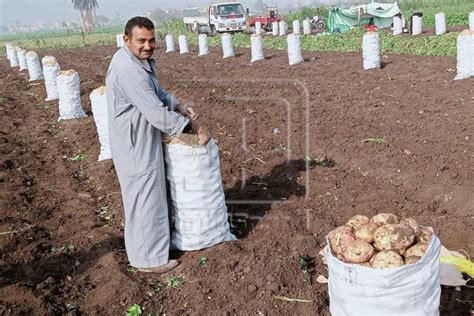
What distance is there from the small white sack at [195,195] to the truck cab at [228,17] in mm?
26347

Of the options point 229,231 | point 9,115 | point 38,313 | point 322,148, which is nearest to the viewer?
point 38,313

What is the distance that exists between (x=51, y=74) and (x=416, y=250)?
1054 cm

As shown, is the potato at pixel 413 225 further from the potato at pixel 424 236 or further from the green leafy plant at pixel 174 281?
the green leafy plant at pixel 174 281

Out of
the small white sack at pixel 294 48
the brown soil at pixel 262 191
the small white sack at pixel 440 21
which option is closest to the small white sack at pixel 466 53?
the brown soil at pixel 262 191

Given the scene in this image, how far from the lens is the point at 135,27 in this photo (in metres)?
3.51

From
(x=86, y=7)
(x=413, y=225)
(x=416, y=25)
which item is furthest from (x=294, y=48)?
(x=86, y=7)

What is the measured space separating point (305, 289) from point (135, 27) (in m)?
2.21

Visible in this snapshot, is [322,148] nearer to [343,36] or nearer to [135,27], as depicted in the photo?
[135,27]

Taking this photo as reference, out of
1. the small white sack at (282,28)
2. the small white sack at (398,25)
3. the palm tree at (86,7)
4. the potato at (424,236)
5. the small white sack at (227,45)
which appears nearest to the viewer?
the potato at (424,236)

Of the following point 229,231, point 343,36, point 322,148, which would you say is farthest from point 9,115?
point 343,36

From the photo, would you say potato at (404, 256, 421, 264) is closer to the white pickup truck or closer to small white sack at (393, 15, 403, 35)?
small white sack at (393, 15, 403, 35)

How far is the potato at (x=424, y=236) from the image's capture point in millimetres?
2652

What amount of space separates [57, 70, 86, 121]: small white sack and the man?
19.8ft

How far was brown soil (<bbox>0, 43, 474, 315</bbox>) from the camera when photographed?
3510 mm
